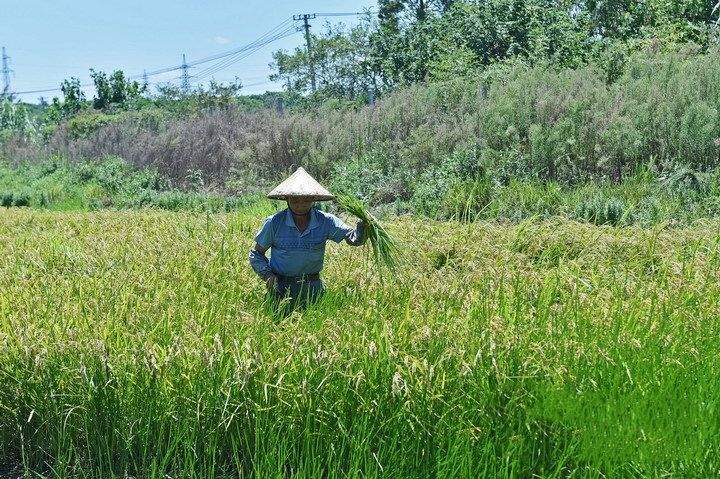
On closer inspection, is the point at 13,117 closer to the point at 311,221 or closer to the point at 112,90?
the point at 112,90

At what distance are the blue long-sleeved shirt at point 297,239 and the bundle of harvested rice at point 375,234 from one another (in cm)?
8

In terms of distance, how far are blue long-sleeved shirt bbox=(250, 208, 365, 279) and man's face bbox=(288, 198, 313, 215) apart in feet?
0.17

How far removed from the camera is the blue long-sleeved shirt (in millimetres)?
4809

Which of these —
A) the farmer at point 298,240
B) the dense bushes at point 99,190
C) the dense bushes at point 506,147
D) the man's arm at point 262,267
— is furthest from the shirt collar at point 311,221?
the dense bushes at point 99,190

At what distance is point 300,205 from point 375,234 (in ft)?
1.56

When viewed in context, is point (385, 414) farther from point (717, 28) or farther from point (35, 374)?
point (717, 28)

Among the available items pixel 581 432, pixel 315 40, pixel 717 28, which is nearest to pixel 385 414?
pixel 581 432

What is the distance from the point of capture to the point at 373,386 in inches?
125

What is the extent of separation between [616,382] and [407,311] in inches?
46.4

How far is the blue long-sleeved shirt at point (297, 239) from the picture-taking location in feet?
15.8

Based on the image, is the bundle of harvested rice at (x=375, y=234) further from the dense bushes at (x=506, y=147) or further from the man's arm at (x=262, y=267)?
the dense bushes at (x=506, y=147)

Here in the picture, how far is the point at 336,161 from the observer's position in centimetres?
1316

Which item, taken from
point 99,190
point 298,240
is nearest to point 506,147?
point 298,240

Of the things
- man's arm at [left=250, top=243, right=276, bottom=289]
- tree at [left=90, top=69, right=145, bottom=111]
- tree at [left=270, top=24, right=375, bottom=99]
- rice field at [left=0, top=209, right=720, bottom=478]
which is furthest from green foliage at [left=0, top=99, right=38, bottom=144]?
rice field at [left=0, top=209, right=720, bottom=478]
